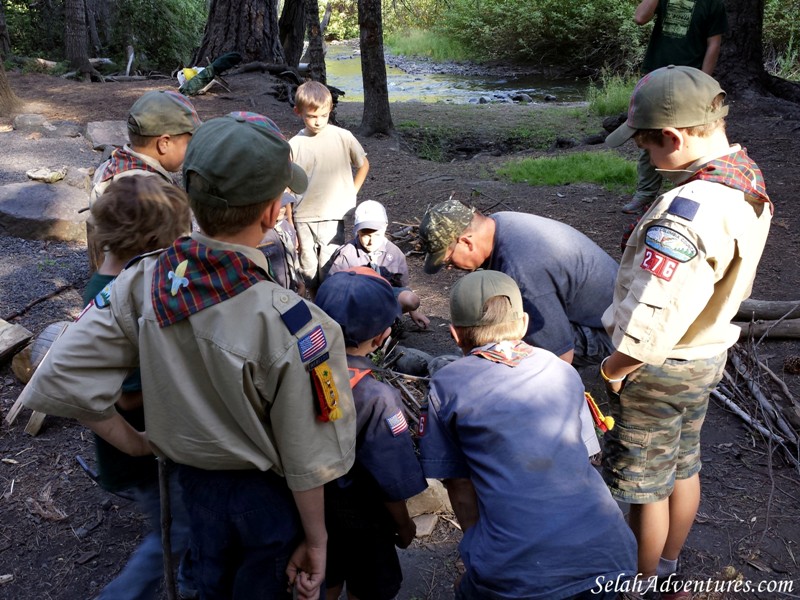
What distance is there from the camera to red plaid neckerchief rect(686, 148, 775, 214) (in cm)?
223

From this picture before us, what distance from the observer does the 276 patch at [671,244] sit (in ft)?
7.02

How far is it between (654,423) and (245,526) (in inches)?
58.4

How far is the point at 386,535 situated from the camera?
7.43 feet

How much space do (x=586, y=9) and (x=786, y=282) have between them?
78.2 feet

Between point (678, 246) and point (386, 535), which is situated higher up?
point (678, 246)

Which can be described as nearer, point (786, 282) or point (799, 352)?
point (799, 352)

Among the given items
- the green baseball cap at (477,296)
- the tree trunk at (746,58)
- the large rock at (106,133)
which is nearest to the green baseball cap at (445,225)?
the green baseball cap at (477,296)

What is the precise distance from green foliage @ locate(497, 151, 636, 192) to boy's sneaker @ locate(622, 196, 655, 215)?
892 millimetres

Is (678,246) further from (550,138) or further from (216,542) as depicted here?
(550,138)

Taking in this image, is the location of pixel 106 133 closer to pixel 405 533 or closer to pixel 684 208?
pixel 405 533

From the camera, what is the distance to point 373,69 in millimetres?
10234

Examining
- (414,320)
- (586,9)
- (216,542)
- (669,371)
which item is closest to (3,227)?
(414,320)


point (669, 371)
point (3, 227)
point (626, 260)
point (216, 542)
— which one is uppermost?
point (626, 260)

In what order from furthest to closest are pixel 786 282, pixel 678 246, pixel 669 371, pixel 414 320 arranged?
pixel 786 282 < pixel 414 320 < pixel 669 371 < pixel 678 246
